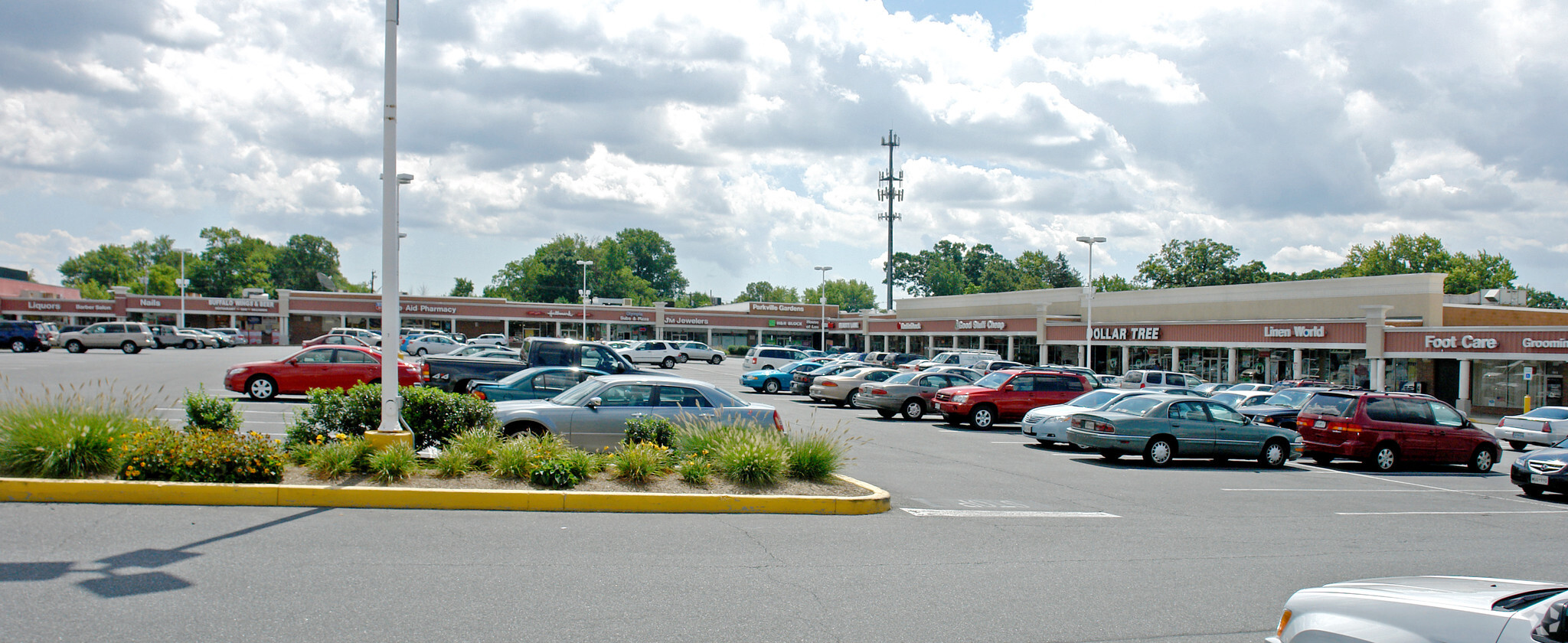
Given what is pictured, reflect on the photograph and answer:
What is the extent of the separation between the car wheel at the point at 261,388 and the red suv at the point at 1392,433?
2245 cm

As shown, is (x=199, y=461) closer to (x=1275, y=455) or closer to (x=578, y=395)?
(x=578, y=395)

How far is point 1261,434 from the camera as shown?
16969 millimetres

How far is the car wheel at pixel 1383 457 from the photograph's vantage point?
1728 cm

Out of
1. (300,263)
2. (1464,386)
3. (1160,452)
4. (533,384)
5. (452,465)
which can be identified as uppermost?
(300,263)

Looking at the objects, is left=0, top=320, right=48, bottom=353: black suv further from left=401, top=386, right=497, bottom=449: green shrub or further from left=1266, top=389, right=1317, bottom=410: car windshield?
left=1266, top=389, right=1317, bottom=410: car windshield

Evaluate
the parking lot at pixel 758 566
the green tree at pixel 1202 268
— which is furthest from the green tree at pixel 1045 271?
the parking lot at pixel 758 566

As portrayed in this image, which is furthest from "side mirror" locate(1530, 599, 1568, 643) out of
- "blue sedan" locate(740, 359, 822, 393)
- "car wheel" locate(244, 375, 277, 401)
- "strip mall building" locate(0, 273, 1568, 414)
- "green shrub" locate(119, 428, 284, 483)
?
"strip mall building" locate(0, 273, 1568, 414)

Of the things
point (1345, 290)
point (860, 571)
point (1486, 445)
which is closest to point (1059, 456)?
point (1486, 445)

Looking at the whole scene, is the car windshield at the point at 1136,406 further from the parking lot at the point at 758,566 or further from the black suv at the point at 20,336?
the black suv at the point at 20,336

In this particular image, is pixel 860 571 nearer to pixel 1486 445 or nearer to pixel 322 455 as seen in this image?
pixel 322 455

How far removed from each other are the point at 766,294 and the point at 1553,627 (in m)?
163

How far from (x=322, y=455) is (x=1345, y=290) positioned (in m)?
46.7

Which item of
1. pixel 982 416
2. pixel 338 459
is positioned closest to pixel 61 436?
pixel 338 459

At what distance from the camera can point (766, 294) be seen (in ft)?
544
